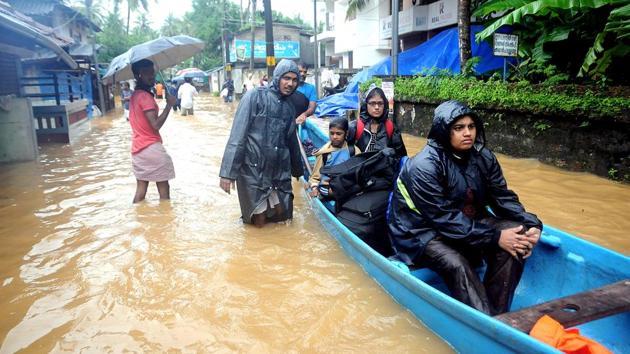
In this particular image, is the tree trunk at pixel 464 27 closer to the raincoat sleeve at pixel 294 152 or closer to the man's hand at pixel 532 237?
the raincoat sleeve at pixel 294 152

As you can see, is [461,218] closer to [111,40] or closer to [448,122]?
[448,122]

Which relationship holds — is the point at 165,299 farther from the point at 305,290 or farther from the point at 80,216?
the point at 80,216

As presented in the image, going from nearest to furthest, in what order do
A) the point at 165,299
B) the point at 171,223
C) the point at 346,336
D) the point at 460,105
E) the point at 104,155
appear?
the point at 460,105
the point at 346,336
the point at 165,299
the point at 171,223
the point at 104,155

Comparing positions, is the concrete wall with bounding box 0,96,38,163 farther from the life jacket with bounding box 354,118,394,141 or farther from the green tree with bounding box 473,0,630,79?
the green tree with bounding box 473,0,630,79

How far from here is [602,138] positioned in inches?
250

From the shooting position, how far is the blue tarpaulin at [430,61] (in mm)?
11367

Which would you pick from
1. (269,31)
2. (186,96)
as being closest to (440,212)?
(269,31)

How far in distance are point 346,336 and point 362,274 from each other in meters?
0.85

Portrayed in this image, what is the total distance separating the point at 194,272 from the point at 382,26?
16.8 m

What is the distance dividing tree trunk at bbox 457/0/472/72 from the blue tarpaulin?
121 cm

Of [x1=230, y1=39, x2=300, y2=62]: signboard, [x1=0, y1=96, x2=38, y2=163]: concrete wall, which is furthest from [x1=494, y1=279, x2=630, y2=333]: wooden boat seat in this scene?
→ [x1=230, y1=39, x2=300, y2=62]: signboard

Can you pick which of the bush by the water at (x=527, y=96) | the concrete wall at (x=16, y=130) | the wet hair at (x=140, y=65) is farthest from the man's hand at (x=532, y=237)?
the concrete wall at (x=16, y=130)

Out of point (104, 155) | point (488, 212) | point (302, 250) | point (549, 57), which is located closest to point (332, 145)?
point (302, 250)

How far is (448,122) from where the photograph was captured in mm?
2781
